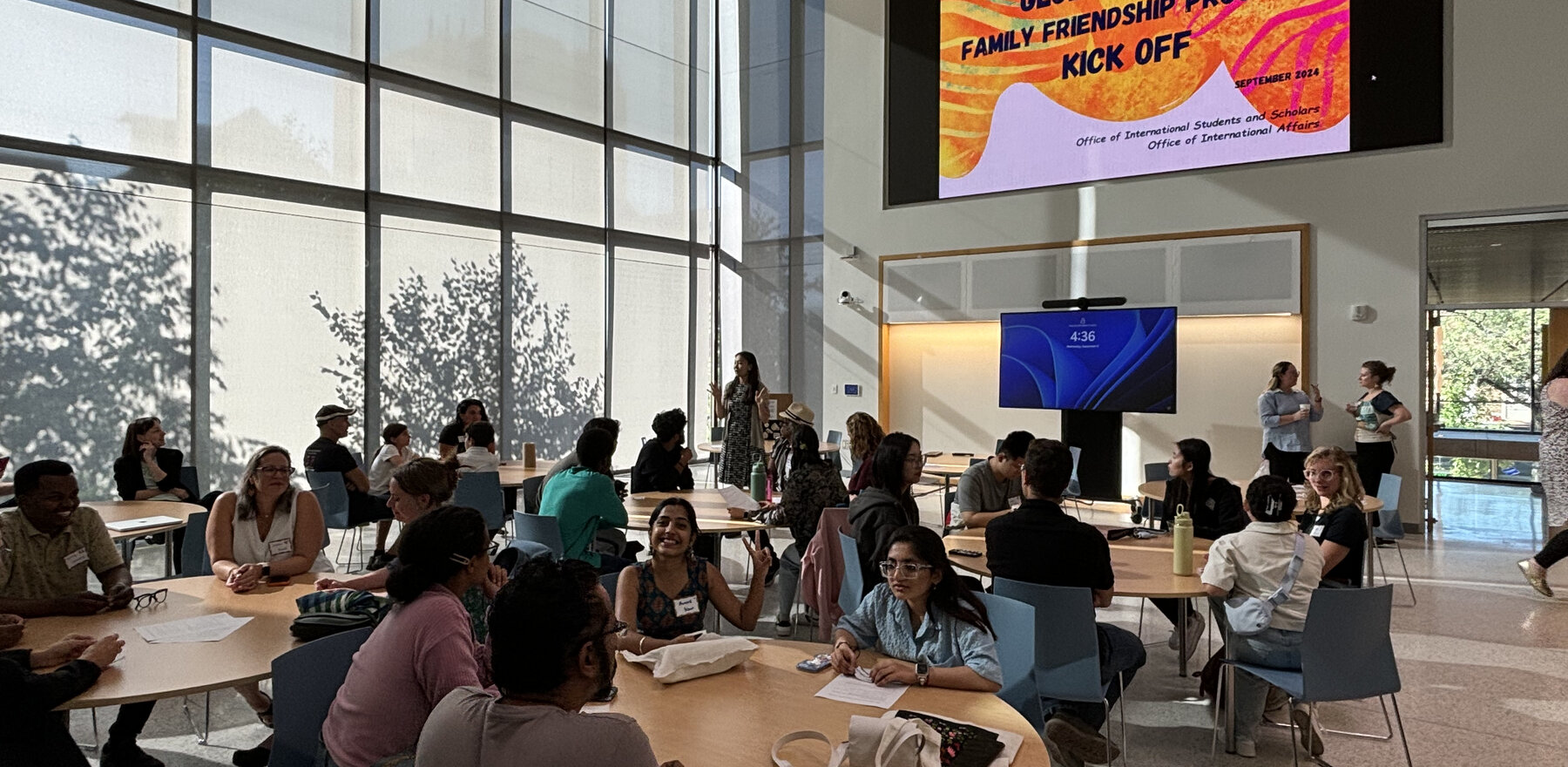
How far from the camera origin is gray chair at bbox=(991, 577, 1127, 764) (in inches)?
118

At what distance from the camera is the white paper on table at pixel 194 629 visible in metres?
2.72

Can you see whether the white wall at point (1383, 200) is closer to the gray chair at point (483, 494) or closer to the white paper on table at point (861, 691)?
the gray chair at point (483, 494)

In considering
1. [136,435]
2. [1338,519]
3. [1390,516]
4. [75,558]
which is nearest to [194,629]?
[75,558]

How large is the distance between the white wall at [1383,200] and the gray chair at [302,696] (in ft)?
28.2

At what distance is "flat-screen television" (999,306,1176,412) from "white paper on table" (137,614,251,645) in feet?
25.8

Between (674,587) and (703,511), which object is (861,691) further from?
(703,511)

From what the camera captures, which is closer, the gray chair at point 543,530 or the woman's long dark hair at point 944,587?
the woman's long dark hair at point 944,587

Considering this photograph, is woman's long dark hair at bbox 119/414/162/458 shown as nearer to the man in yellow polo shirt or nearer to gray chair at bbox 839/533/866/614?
the man in yellow polo shirt

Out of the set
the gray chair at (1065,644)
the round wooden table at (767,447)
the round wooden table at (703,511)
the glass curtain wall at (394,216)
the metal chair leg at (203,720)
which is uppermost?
the glass curtain wall at (394,216)

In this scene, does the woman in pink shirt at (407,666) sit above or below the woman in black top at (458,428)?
below

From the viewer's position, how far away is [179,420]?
24.5ft

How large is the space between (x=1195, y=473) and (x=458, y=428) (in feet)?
16.1

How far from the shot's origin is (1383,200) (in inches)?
321


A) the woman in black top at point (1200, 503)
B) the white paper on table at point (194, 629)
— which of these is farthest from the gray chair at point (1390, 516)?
the white paper on table at point (194, 629)
